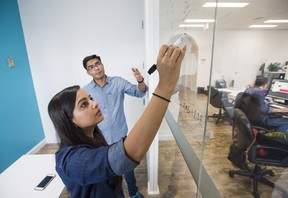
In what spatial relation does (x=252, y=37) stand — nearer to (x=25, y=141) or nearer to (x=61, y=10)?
(x=61, y=10)

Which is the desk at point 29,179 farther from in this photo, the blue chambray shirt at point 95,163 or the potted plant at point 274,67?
the potted plant at point 274,67

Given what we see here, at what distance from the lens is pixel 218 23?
0.46 metres

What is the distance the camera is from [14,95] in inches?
98.8

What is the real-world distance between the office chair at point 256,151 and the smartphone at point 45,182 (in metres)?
1.23

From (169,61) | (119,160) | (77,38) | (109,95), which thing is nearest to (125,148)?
(119,160)

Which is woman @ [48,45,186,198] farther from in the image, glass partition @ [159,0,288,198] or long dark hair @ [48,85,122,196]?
glass partition @ [159,0,288,198]

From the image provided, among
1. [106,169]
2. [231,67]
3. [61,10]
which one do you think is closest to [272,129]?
[231,67]

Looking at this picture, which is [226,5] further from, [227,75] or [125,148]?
[125,148]

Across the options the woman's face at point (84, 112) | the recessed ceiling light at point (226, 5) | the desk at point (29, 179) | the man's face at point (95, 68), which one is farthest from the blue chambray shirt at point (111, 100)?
the recessed ceiling light at point (226, 5)

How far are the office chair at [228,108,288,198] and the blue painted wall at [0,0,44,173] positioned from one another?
287 cm

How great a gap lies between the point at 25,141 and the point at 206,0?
10.5ft

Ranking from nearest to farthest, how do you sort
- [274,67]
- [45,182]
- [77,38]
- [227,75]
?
[274,67], [227,75], [45,182], [77,38]

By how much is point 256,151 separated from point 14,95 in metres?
3.08

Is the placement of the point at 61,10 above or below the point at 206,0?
above
